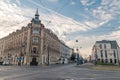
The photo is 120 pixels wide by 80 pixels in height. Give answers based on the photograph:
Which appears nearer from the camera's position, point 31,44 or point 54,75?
point 54,75

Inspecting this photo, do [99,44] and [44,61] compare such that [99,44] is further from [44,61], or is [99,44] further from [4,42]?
[4,42]

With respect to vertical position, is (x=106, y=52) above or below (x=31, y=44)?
below

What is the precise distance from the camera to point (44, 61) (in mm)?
60406

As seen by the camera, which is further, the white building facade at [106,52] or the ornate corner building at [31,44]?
the white building facade at [106,52]

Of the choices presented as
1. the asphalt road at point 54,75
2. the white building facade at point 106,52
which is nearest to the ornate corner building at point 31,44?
the asphalt road at point 54,75

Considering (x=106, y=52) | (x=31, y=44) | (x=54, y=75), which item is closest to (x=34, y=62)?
(x=31, y=44)

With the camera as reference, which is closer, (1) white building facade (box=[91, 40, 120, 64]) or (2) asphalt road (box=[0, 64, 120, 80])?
(2) asphalt road (box=[0, 64, 120, 80])

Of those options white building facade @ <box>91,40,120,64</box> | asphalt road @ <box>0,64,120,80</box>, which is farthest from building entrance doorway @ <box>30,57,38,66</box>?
white building facade @ <box>91,40,120,64</box>

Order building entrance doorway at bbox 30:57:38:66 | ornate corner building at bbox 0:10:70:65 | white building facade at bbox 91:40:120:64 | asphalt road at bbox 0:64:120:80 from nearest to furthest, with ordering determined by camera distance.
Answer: asphalt road at bbox 0:64:120:80
building entrance doorway at bbox 30:57:38:66
ornate corner building at bbox 0:10:70:65
white building facade at bbox 91:40:120:64

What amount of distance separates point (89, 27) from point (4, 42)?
6822cm

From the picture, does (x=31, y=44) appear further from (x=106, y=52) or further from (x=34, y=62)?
(x=106, y=52)

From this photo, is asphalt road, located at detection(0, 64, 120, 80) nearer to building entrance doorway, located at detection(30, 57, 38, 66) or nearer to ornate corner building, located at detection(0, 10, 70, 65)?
building entrance doorway, located at detection(30, 57, 38, 66)

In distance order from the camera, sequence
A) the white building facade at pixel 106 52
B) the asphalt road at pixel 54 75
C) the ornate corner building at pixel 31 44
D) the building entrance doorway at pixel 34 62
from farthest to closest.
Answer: the white building facade at pixel 106 52 → the ornate corner building at pixel 31 44 → the building entrance doorway at pixel 34 62 → the asphalt road at pixel 54 75

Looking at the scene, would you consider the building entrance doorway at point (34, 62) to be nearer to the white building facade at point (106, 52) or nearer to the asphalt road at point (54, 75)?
the asphalt road at point (54, 75)
